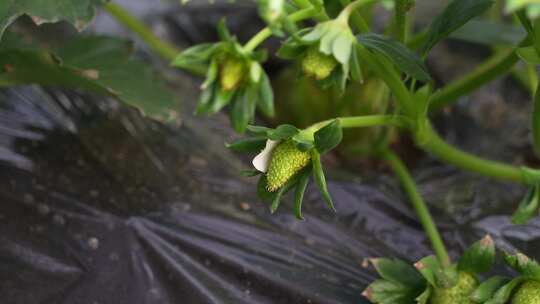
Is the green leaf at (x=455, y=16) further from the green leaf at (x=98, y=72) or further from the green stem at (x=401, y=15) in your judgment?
the green leaf at (x=98, y=72)

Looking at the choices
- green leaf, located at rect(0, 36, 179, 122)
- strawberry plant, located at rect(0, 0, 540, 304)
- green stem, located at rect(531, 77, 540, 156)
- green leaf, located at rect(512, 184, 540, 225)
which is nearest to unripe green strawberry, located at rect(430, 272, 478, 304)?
strawberry plant, located at rect(0, 0, 540, 304)

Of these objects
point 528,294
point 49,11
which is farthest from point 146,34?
point 528,294

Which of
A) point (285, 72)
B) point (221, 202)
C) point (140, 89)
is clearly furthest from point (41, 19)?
point (285, 72)

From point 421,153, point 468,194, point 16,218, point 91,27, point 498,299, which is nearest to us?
point 498,299

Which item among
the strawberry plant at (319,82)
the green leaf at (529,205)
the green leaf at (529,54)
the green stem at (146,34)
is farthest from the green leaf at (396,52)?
the green stem at (146,34)

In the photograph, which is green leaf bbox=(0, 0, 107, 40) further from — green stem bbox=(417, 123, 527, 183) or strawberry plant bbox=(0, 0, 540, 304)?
green stem bbox=(417, 123, 527, 183)

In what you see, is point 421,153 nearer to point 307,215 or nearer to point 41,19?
point 307,215
